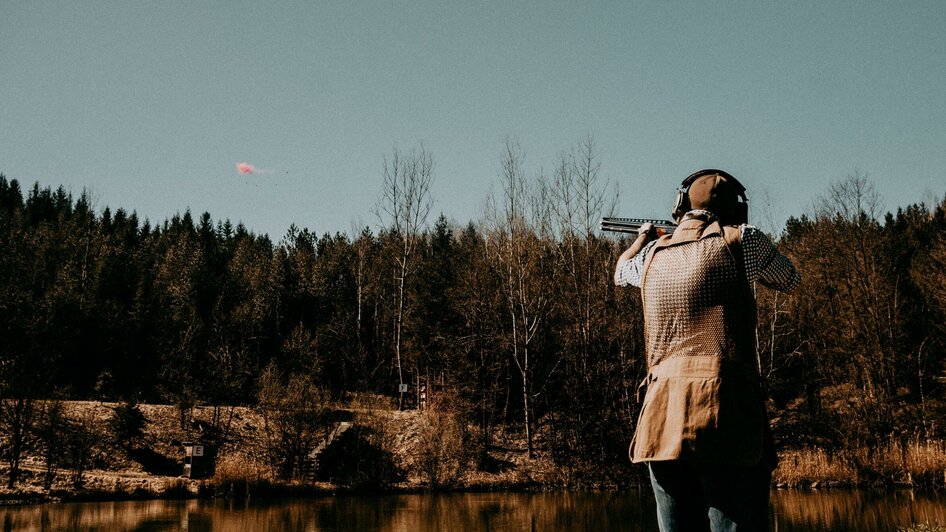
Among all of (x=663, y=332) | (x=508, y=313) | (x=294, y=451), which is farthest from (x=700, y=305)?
(x=508, y=313)

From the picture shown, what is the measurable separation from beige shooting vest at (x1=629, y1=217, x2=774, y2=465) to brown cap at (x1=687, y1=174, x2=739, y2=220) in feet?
0.43

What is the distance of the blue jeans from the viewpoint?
1.80 metres

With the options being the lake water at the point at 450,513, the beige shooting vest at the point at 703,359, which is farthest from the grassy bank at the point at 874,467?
the beige shooting vest at the point at 703,359

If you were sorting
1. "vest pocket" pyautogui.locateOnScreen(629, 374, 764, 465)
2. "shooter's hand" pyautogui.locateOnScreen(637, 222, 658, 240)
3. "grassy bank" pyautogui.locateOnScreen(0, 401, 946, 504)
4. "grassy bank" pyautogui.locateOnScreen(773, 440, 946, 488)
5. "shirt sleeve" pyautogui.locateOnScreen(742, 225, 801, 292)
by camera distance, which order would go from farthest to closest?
"grassy bank" pyautogui.locateOnScreen(773, 440, 946, 488)
"grassy bank" pyautogui.locateOnScreen(0, 401, 946, 504)
"shooter's hand" pyautogui.locateOnScreen(637, 222, 658, 240)
"shirt sleeve" pyautogui.locateOnScreen(742, 225, 801, 292)
"vest pocket" pyautogui.locateOnScreen(629, 374, 764, 465)

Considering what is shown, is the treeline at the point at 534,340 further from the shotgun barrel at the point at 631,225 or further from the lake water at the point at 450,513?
the shotgun barrel at the point at 631,225

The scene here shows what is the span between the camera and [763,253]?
2000 mm

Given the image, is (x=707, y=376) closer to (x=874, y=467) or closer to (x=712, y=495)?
(x=712, y=495)

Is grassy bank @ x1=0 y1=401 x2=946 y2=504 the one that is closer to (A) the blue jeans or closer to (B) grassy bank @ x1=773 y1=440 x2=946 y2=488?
(B) grassy bank @ x1=773 y1=440 x2=946 y2=488

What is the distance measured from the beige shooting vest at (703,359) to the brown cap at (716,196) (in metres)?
0.13

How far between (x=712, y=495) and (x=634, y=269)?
776 millimetres

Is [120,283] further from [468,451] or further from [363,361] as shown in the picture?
[468,451]

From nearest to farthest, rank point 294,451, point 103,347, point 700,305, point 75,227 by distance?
point 700,305
point 294,451
point 103,347
point 75,227

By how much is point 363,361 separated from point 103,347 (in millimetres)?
12844

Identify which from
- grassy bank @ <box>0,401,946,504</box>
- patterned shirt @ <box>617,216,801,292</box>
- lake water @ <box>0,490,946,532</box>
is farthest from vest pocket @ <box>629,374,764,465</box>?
grassy bank @ <box>0,401,946,504</box>
